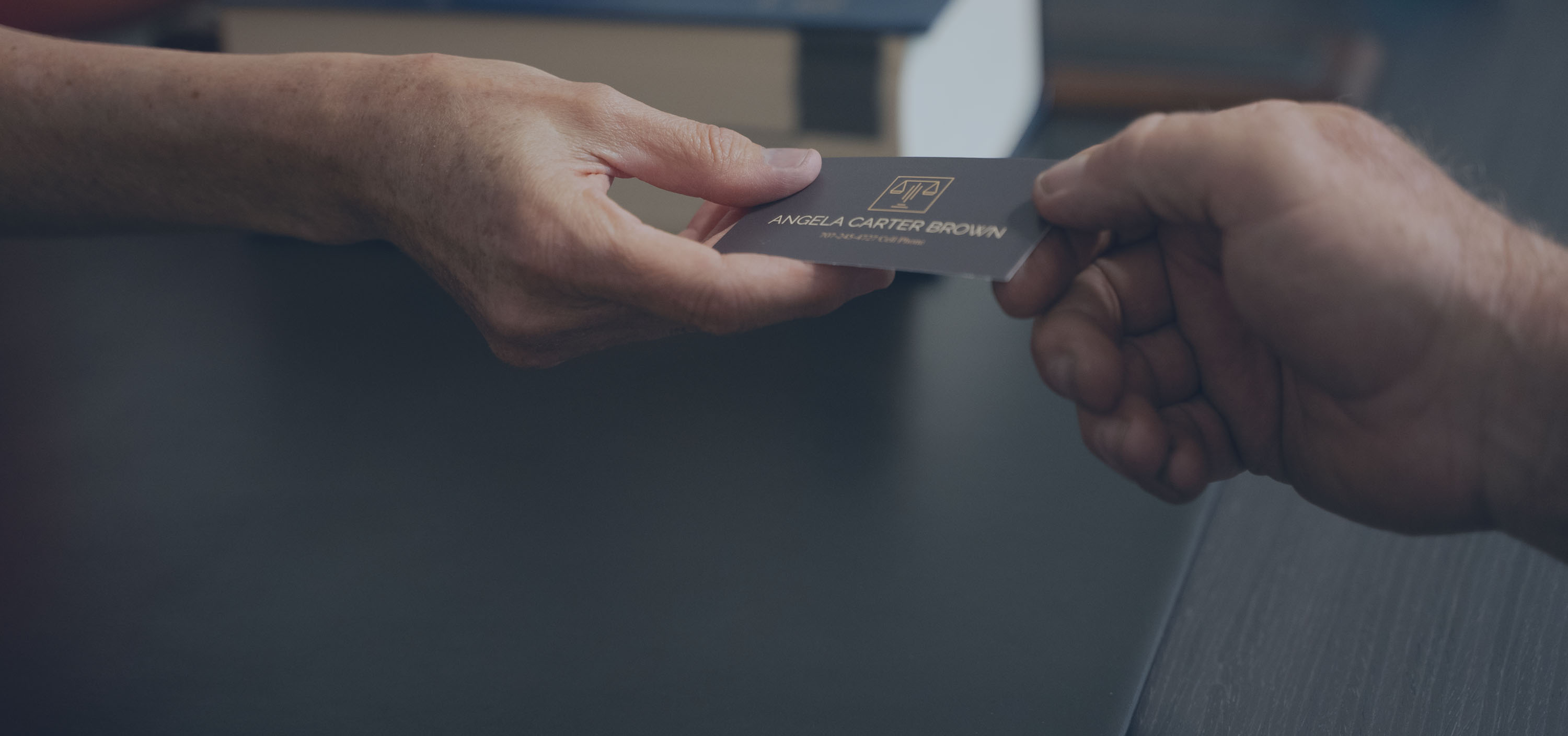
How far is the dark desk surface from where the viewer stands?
0.48 m

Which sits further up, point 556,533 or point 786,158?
point 786,158

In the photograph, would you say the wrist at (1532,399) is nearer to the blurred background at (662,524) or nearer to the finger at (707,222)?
the blurred background at (662,524)

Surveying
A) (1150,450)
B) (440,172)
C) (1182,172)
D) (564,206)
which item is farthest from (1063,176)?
(440,172)

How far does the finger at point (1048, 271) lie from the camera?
534 mm

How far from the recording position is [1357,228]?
44 centimetres

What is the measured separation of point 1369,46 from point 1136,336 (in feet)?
3.72

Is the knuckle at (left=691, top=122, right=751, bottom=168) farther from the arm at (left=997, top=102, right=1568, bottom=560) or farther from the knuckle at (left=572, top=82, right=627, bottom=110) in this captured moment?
the arm at (left=997, top=102, right=1568, bottom=560)

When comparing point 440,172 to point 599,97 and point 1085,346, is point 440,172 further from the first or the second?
point 1085,346

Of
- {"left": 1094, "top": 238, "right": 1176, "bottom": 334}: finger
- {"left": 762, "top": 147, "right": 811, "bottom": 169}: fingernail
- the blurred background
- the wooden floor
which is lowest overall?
the wooden floor

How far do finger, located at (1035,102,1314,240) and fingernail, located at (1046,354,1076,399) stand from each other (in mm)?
79

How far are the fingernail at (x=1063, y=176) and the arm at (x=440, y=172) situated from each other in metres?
0.12

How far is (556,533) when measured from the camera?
1.94 feet

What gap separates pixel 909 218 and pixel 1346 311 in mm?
215

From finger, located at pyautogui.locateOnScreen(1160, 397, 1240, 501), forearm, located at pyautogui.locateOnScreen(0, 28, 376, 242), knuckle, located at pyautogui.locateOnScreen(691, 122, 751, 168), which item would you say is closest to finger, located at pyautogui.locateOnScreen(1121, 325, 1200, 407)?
finger, located at pyautogui.locateOnScreen(1160, 397, 1240, 501)
